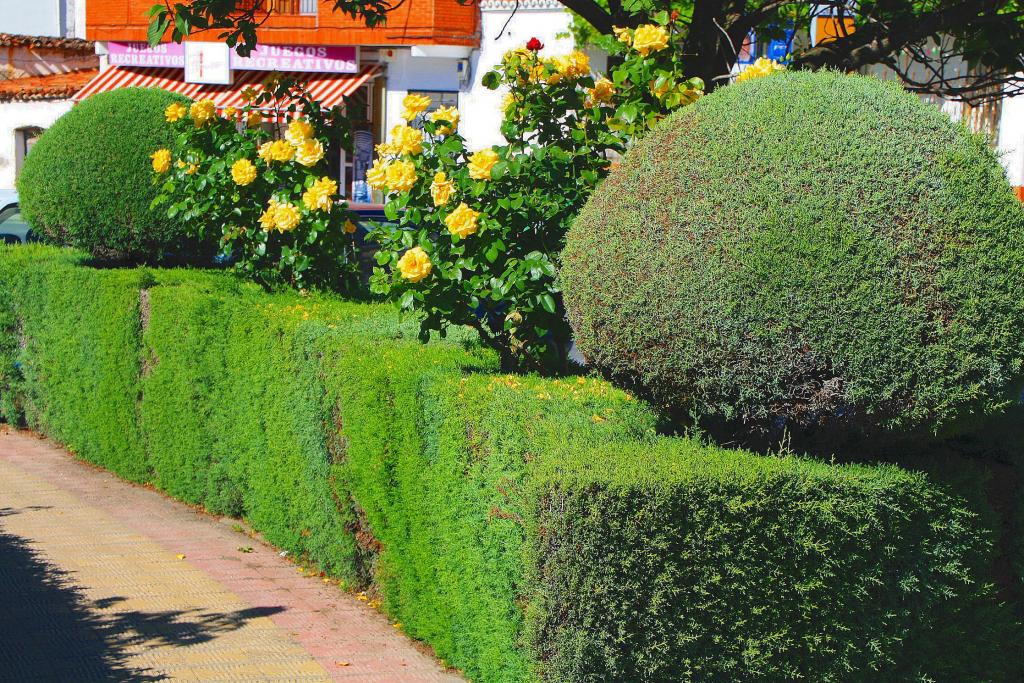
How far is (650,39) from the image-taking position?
5.42 m

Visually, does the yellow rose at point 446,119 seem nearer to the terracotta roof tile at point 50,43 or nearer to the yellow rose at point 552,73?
the yellow rose at point 552,73

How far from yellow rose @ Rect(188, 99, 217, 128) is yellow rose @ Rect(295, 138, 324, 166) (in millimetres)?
903

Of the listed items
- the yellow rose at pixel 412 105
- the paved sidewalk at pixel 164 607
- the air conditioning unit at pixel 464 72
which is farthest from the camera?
the air conditioning unit at pixel 464 72

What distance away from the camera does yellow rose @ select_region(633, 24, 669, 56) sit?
17.8 ft

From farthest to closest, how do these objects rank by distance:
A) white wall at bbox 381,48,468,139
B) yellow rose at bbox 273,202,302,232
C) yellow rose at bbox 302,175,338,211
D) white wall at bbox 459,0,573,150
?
1. white wall at bbox 381,48,468,139
2. white wall at bbox 459,0,573,150
3. yellow rose at bbox 273,202,302,232
4. yellow rose at bbox 302,175,338,211

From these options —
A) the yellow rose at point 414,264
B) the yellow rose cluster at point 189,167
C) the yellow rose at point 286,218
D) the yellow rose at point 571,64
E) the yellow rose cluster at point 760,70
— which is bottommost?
the yellow rose at point 414,264

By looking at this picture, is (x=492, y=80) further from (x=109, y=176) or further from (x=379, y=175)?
(x=109, y=176)

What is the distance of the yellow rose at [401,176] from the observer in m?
5.67

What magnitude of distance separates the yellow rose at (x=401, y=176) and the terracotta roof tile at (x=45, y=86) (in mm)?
27650

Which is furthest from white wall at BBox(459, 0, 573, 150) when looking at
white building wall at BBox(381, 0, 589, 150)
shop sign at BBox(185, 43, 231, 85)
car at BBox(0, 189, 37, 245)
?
car at BBox(0, 189, 37, 245)

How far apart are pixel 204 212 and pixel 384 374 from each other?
3.38 metres

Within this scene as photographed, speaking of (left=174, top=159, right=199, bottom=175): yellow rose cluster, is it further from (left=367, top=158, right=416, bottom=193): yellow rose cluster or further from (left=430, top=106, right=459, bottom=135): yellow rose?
(left=367, top=158, right=416, bottom=193): yellow rose cluster

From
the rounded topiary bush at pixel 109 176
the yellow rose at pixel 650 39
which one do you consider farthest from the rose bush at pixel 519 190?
the rounded topiary bush at pixel 109 176

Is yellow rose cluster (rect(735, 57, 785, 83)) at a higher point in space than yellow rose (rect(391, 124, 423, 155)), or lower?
higher
